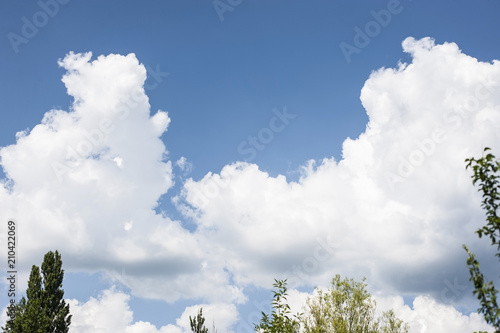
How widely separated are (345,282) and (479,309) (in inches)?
992

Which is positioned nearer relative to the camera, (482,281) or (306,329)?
(482,281)

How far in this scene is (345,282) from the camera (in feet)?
101

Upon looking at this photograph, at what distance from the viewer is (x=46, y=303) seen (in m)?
44.7

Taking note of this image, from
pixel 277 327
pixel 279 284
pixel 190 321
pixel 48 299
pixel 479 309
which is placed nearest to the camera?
pixel 479 309

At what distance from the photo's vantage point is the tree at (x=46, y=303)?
135 ft

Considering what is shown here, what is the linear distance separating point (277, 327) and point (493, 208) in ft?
29.7

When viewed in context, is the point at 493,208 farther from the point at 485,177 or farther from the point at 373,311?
the point at 373,311

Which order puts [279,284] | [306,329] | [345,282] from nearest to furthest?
1. [279,284]
2. [306,329]
3. [345,282]

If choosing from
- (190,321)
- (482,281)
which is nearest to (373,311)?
(190,321)

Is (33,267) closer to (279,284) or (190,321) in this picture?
(190,321)

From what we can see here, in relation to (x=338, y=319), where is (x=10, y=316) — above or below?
above

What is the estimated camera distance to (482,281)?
Result: 6992 mm

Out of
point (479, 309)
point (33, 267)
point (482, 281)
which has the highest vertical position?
point (33, 267)

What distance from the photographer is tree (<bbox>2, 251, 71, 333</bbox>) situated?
41.0 m
